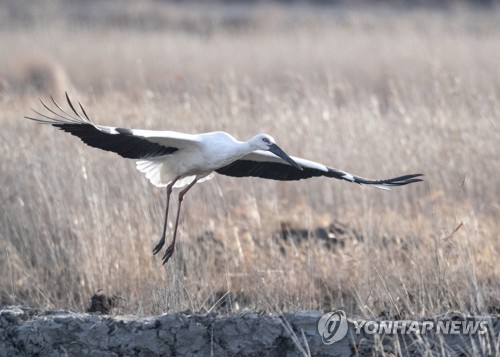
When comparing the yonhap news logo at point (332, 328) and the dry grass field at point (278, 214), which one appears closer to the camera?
the yonhap news logo at point (332, 328)

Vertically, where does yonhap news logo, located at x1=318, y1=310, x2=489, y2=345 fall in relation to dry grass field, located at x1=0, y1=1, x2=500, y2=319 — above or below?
below

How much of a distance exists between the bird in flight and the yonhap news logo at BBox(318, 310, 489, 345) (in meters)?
1.11

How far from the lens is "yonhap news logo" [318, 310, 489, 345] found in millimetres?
5355

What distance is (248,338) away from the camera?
5480mm

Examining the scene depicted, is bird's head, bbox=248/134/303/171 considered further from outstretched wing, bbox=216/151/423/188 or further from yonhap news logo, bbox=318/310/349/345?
yonhap news logo, bbox=318/310/349/345

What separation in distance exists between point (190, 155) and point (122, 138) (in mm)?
557

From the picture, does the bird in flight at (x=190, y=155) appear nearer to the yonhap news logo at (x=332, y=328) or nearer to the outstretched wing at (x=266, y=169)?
the outstretched wing at (x=266, y=169)

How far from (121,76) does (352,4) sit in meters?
16.2

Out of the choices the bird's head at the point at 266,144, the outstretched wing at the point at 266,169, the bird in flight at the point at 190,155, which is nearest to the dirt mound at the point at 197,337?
the bird in flight at the point at 190,155

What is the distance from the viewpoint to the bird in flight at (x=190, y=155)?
616 cm

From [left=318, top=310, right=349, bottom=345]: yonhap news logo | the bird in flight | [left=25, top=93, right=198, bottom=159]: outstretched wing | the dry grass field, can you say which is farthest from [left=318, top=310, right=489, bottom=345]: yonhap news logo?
[left=25, top=93, right=198, bottom=159]: outstretched wing

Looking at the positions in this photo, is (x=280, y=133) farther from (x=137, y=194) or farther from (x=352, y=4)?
(x=352, y=4)

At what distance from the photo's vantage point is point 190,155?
266 inches

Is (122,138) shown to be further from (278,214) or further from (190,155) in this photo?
(278,214)
